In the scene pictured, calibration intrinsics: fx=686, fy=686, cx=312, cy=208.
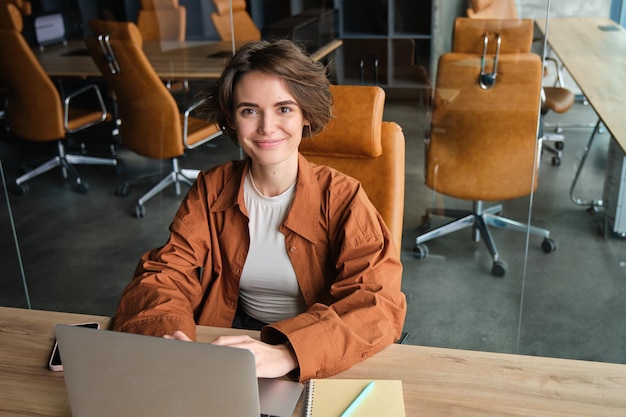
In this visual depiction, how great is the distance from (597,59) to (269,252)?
1.55 m

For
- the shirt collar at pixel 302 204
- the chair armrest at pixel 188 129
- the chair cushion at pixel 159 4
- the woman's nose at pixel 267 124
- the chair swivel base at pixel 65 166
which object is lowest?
the chair swivel base at pixel 65 166

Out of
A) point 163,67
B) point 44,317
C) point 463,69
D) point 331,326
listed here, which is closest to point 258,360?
point 331,326

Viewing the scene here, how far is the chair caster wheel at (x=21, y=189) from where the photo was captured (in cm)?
325

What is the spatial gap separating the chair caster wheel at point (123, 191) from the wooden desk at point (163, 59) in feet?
1.80

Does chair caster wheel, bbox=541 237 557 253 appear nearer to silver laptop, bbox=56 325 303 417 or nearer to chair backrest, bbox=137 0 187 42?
chair backrest, bbox=137 0 187 42

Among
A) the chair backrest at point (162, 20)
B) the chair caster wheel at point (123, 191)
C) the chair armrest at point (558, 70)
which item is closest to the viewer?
the chair armrest at point (558, 70)

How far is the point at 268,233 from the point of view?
5.38 feet

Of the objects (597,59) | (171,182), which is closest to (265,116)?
(597,59)

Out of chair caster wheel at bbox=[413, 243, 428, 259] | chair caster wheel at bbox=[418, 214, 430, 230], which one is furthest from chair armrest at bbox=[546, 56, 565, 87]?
chair caster wheel at bbox=[413, 243, 428, 259]

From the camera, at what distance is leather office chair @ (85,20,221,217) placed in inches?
123

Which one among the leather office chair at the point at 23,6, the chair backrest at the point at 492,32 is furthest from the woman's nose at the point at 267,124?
the leather office chair at the point at 23,6

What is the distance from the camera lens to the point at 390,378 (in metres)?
1.25

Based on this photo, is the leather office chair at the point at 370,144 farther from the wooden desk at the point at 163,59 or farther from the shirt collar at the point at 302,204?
the wooden desk at the point at 163,59

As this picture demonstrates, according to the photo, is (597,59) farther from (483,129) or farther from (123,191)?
(123,191)
